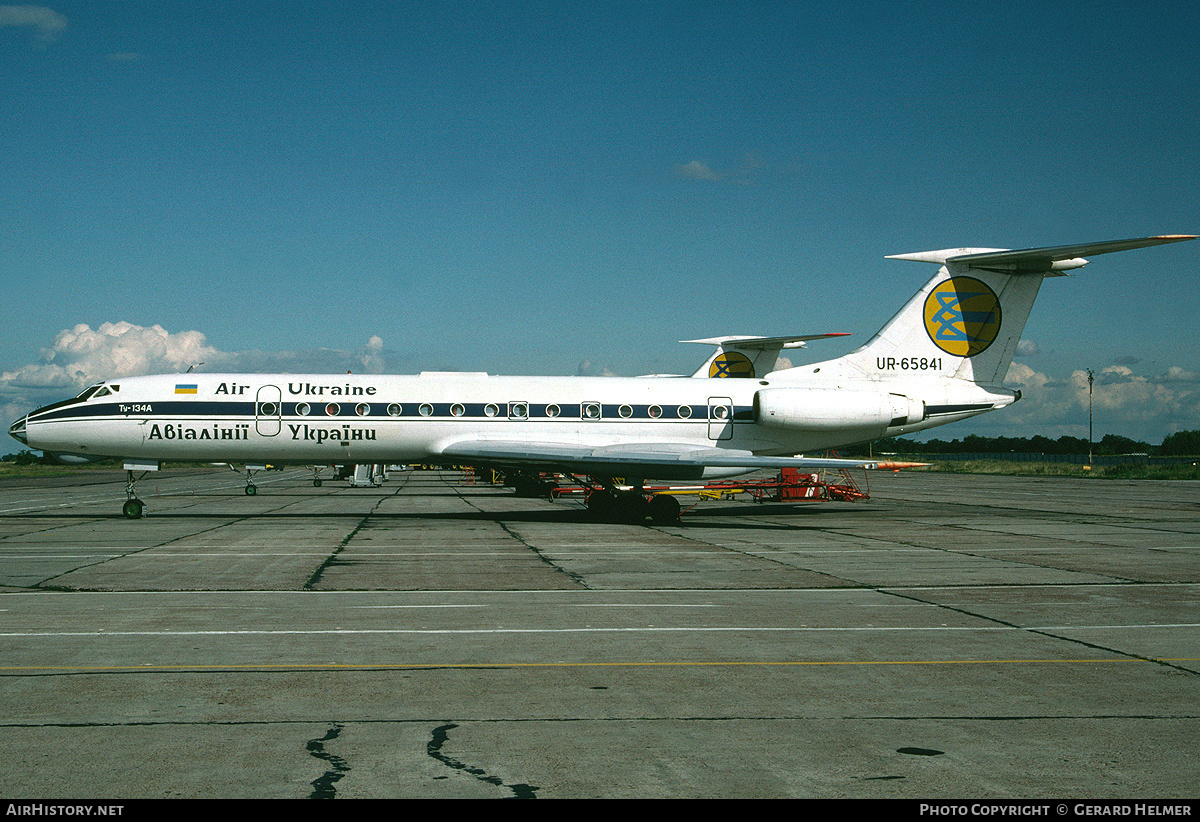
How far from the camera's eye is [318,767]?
207 inches

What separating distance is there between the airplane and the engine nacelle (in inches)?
1.5

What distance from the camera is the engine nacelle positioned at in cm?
2548

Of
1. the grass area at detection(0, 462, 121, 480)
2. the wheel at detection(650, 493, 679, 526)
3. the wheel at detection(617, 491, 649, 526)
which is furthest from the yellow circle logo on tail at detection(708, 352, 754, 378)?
the grass area at detection(0, 462, 121, 480)

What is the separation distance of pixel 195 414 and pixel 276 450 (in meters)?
2.20

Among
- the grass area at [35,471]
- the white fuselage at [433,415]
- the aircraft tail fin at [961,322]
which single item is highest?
the aircraft tail fin at [961,322]

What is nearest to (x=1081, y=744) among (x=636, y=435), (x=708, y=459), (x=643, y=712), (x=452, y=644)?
(x=643, y=712)

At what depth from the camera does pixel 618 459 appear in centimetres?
2280

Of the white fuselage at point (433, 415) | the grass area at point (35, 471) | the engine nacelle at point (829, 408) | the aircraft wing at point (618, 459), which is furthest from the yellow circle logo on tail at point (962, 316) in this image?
the grass area at point (35, 471)

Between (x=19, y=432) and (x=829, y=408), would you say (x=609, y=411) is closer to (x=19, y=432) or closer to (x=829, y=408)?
(x=829, y=408)

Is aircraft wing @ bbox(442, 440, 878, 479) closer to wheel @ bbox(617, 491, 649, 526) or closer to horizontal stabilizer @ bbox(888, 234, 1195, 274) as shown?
wheel @ bbox(617, 491, 649, 526)

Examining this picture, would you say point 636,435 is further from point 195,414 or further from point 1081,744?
point 1081,744

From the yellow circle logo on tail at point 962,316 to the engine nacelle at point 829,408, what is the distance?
2.06m

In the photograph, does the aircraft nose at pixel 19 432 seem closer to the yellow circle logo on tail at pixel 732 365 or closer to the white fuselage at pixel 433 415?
the white fuselage at pixel 433 415

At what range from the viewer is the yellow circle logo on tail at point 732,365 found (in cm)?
4359
